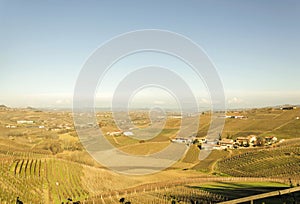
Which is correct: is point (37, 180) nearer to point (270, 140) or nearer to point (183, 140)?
point (183, 140)

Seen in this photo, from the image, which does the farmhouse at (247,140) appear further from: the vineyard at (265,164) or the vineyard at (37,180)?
the vineyard at (37,180)

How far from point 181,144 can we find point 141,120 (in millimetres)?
11609

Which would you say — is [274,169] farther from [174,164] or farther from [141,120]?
[141,120]

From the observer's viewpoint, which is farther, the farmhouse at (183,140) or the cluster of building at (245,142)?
the cluster of building at (245,142)

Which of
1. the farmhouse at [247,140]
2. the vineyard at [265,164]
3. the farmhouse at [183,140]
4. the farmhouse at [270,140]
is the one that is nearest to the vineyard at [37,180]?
the vineyard at [265,164]

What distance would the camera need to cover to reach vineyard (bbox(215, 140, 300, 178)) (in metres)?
35.7

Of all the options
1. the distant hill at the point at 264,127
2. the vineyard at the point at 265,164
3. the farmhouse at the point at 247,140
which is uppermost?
the distant hill at the point at 264,127

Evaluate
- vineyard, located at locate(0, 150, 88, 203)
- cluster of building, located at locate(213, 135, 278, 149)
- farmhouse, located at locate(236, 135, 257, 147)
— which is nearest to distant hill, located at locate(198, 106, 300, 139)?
cluster of building, located at locate(213, 135, 278, 149)

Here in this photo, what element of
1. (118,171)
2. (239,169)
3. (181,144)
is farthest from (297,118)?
(118,171)

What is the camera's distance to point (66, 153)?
Result: 5038 centimetres

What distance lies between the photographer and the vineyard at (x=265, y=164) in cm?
3566

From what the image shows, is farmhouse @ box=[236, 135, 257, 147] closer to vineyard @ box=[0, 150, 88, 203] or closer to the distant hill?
the distant hill

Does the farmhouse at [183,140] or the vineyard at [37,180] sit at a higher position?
the farmhouse at [183,140]

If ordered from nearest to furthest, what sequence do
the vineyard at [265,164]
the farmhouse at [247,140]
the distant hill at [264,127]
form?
the vineyard at [265,164] < the farmhouse at [247,140] < the distant hill at [264,127]
